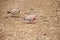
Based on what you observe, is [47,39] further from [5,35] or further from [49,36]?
[5,35]

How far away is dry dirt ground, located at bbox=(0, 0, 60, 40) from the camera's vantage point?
6.51ft

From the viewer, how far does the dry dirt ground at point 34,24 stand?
1984 mm

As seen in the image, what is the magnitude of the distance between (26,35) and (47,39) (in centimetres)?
27

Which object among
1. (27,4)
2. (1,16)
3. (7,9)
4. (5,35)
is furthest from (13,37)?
(27,4)

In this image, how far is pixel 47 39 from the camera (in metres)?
1.92

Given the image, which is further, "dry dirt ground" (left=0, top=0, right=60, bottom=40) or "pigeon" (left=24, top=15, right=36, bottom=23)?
"pigeon" (left=24, top=15, right=36, bottom=23)

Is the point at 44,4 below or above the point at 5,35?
above

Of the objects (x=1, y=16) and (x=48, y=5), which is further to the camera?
(x=48, y=5)

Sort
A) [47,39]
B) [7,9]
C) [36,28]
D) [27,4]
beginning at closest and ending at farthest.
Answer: [47,39] < [36,28] < [7,9] < [27,4]

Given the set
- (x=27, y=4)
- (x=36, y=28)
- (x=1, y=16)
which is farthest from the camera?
(x=27, y=4)

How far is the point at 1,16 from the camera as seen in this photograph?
2.39 m

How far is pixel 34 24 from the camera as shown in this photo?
7.24 ft

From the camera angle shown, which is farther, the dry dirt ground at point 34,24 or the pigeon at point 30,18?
the pigeon at point 30,18

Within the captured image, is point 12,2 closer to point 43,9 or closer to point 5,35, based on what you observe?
point 43,9
